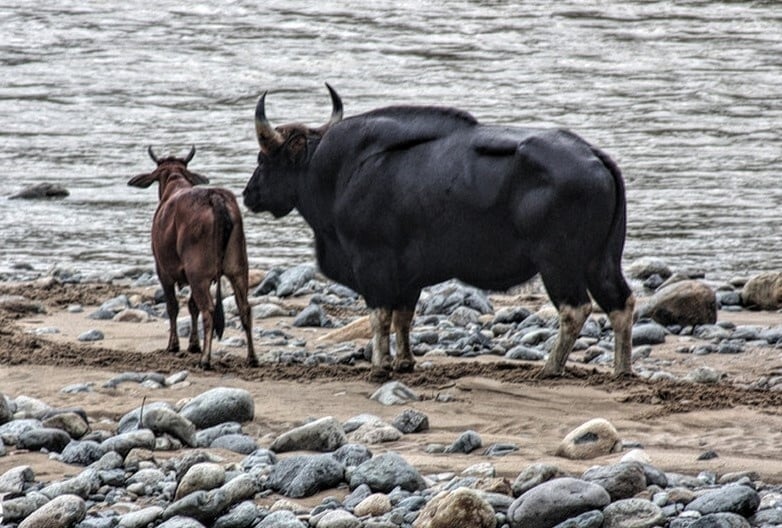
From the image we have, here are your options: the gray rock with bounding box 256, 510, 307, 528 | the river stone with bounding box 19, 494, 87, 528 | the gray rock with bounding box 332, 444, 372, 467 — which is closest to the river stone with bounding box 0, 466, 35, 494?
the river stone with bounding box 19, 494, 87, 528

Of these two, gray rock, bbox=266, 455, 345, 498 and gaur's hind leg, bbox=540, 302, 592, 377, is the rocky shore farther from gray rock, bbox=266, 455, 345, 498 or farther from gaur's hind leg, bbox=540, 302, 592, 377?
gaur's hind leg, bbox=540, 302, 592, 377

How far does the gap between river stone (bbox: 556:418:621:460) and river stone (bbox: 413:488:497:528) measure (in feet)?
3.73

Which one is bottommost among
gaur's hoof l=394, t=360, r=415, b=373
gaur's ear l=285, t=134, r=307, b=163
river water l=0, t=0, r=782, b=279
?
river water l=0, t=0, r=782, b=279

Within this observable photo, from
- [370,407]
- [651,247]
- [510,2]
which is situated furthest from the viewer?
[510,2]

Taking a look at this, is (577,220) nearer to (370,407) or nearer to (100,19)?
(370,407)

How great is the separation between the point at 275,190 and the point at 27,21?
982 inches

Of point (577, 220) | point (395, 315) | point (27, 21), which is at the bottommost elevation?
point (27, 21)

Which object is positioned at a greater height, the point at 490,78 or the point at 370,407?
the point at 370,407

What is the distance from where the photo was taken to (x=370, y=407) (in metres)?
9.10

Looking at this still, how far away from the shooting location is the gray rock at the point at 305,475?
Answer: 7305 millimetres

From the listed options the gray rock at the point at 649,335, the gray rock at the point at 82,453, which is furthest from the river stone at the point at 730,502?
the gray rock at the point at 649,335

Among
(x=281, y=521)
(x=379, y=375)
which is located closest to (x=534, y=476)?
(x=281, y=521)

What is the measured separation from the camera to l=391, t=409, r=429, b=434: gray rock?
8453 millimetres

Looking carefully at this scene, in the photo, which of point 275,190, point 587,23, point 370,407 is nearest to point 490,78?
point 587,23
